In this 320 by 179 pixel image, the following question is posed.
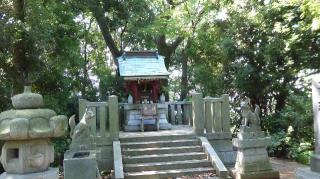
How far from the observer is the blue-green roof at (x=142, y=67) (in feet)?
43.1

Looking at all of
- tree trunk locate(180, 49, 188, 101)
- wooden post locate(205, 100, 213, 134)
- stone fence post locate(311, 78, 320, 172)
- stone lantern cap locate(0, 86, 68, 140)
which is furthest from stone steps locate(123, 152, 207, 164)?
tree trunk locate(180, 49, 188, 101)

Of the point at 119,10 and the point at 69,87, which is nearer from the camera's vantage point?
the point at 69,87

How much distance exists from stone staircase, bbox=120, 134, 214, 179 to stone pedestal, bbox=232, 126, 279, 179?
981mm

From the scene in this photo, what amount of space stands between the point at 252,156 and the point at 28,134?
19.8 ft

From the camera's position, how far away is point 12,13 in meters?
11.3

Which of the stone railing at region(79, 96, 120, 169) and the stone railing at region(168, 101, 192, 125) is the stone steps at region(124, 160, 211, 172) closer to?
the stone railing at region(79, 96, 120, 169)

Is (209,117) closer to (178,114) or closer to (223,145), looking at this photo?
(223,145)

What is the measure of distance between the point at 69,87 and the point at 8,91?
11.2ft

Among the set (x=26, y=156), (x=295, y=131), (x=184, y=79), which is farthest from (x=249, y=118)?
(x=184, y=79)

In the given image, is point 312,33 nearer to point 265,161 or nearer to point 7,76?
point 265,161

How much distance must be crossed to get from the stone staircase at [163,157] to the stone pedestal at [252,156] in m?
0.98

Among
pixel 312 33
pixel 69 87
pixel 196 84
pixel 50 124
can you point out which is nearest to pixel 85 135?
pixel 50 124

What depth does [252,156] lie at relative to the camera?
29.6 feet

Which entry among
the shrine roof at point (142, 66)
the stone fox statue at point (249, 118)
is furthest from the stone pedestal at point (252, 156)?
the shrine roof at point (142, 66)
